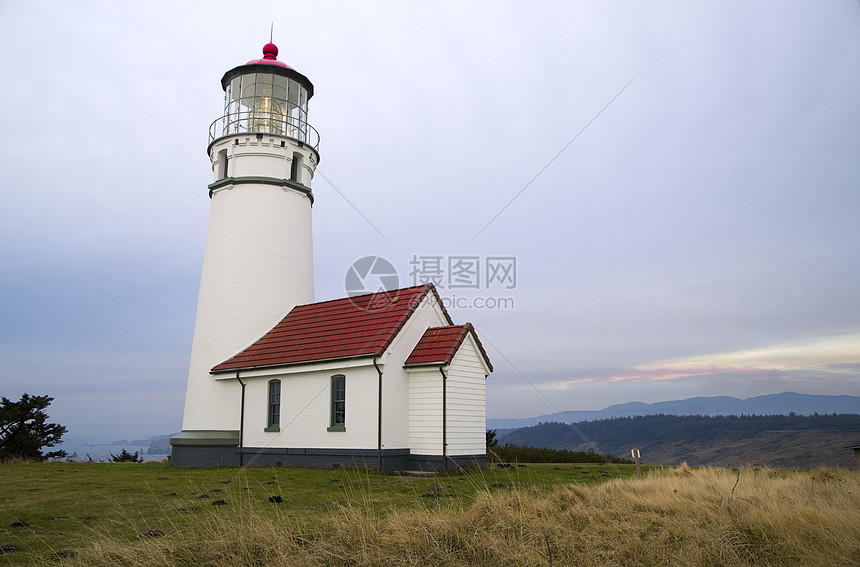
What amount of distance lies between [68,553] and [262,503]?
11.7ft

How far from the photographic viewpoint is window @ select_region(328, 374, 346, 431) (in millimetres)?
16609

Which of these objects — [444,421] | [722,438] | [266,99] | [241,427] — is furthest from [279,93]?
[722,438]

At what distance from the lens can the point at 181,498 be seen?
10656mm

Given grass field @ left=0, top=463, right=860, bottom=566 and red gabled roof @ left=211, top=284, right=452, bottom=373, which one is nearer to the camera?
grass field @ left=0, top=463, right=860, bottom=566

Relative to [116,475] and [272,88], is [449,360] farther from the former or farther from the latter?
[272,88]

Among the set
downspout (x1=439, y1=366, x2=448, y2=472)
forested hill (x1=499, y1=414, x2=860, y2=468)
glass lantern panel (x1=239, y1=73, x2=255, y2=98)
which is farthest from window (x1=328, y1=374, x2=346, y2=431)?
glass lantern panel (x1=239, y1=73, x2=255, y2=98)

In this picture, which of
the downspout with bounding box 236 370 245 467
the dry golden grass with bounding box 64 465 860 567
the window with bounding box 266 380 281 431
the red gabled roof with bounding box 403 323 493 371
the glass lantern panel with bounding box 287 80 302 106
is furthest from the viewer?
the glass lantern panel with bounding box 287 80 302 106

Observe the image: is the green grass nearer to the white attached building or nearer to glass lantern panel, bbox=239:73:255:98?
the white attached building

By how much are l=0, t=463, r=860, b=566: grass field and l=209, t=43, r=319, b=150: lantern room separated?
49.1 feet

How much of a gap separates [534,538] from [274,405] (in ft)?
43.7

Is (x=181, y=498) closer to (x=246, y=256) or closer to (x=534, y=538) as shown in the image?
(x=534, y=538)

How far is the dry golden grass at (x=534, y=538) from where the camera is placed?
5.98 metres

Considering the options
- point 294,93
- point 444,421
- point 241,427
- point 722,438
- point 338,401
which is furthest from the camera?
point 722,438

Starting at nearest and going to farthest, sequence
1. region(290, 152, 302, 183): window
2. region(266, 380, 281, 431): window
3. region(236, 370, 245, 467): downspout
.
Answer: region(266, 380, 281, 431): window
region(236, 370, 245, 467): downspout
region(290, 152, 302, 183): window
